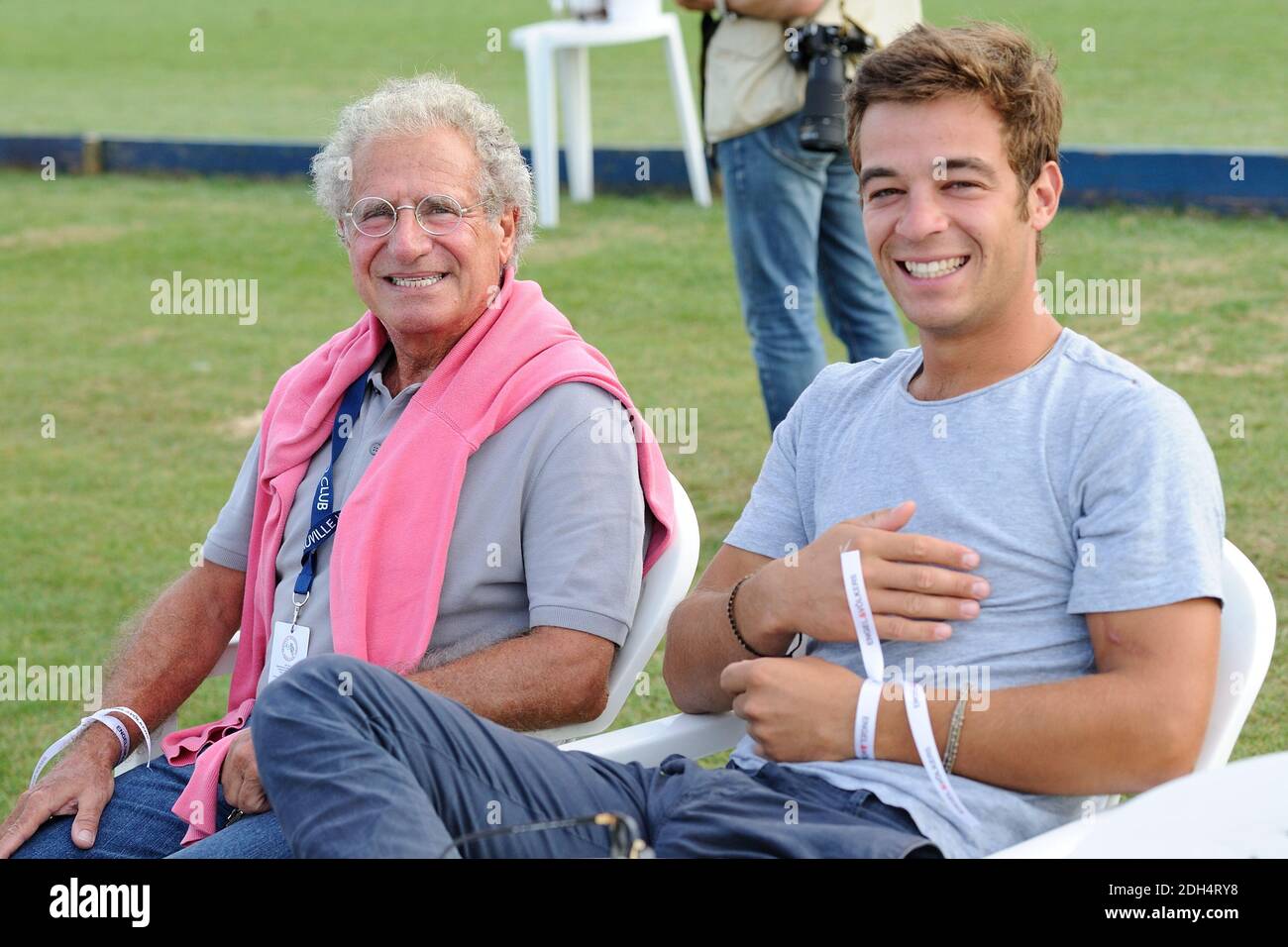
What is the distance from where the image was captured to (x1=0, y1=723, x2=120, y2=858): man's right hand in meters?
2.76

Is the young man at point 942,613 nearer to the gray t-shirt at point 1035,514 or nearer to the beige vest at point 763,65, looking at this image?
the gray t-shirt at point 1035,514

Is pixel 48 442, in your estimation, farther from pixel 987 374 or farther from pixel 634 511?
pixel 987 374

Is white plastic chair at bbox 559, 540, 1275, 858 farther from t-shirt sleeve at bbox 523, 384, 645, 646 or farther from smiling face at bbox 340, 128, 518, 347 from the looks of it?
smiling face at bbox 340, 128, 518, 347

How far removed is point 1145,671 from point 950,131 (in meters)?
0.80

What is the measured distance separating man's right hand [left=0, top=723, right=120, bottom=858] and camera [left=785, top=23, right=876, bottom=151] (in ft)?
9.14

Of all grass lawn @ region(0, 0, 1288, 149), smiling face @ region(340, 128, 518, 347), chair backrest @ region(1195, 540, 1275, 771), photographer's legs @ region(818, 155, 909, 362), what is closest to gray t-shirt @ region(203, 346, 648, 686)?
smiling face @ region(340, 128, 518, 347)

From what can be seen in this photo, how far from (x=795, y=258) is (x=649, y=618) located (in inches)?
99.5

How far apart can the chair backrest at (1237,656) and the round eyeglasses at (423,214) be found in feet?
4.59

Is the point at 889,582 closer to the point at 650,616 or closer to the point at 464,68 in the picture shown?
the point at 650,616

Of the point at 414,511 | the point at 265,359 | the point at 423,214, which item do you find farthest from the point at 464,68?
the point at 414,511

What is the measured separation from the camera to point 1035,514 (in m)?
2.24

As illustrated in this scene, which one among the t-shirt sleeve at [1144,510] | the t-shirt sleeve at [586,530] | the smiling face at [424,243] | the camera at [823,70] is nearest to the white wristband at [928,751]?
the t-shirt sleeve at [1144,510]
